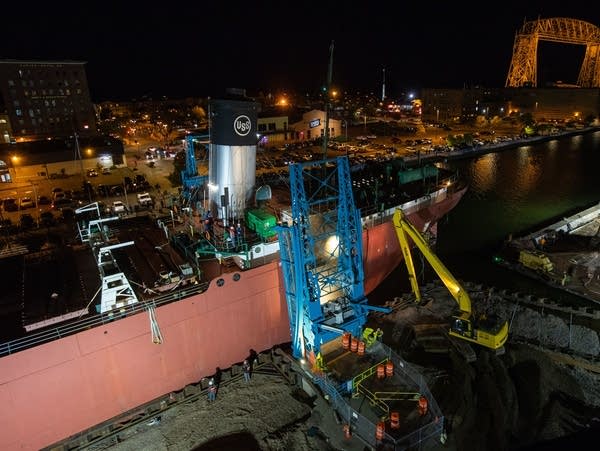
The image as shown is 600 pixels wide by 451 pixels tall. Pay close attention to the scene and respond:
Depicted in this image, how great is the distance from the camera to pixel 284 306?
1493 centimetres

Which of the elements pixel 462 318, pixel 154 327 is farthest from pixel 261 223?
pixel 462 318

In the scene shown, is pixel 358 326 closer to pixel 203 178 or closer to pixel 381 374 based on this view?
pixel 381 374

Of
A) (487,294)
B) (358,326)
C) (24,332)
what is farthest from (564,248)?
(24,332)

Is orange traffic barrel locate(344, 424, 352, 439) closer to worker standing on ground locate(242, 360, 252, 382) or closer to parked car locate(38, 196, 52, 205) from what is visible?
worker standing on ground locate(242, 360, 252, 382)

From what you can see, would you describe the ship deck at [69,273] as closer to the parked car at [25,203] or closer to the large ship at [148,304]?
the large ship at [148,304]

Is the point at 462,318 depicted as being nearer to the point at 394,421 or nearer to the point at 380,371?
the point at 380,371

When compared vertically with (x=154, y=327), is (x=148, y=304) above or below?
above

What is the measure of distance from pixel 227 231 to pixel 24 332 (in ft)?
23.1

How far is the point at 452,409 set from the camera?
1155cm

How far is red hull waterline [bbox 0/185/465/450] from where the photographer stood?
1047 cm

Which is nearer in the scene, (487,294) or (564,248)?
(487,294)

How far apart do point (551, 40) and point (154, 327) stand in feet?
327

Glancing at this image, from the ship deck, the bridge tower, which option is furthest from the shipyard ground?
the bridge tower

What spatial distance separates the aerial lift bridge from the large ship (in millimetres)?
1685
